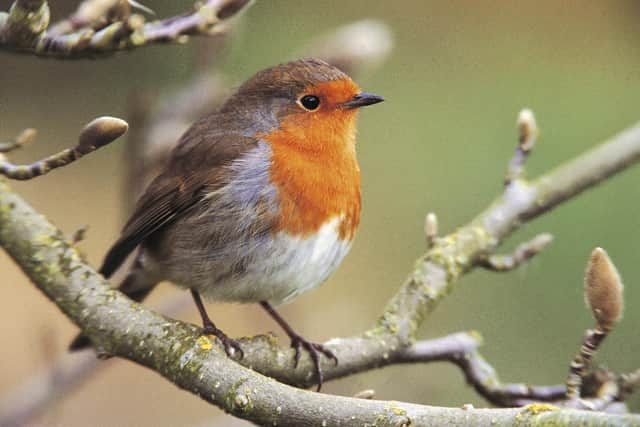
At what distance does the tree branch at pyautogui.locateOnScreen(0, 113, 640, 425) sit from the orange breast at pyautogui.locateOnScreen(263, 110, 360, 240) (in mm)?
320

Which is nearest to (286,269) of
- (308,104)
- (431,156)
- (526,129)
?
(308,104)

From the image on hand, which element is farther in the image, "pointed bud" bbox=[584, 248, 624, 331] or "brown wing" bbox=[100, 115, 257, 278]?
"brown wing" bbox=[100, 115, 257, 278]

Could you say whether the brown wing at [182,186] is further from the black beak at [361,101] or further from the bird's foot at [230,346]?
the bird's foot at [230,346]

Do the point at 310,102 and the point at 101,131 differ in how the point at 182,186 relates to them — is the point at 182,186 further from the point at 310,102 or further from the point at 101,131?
the point at 101,131

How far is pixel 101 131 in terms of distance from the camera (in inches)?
70.9

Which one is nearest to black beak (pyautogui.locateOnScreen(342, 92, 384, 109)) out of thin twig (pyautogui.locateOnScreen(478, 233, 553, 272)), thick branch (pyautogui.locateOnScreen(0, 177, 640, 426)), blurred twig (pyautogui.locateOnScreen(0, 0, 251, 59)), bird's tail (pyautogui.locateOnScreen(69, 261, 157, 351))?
thin twig (pyautogui.locateOnScreen(478, 233, 553, 272))

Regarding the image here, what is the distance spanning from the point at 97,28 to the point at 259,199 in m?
0.80

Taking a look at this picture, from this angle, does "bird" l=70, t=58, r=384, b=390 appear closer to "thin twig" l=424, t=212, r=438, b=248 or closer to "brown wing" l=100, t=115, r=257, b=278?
"brown wing" l=100, t=115, r=257, b=278

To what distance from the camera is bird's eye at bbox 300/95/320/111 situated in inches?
121

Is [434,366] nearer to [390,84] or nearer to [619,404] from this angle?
[619,404]

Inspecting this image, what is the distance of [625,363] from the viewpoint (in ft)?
14.5

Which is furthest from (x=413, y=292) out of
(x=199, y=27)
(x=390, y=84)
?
(x=390, y=84)

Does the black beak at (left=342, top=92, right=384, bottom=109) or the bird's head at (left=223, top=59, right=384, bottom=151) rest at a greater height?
the black beak at (left=342, top=92, right=384, bottom=109)

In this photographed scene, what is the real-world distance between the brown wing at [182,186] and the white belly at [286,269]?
0.92ft
